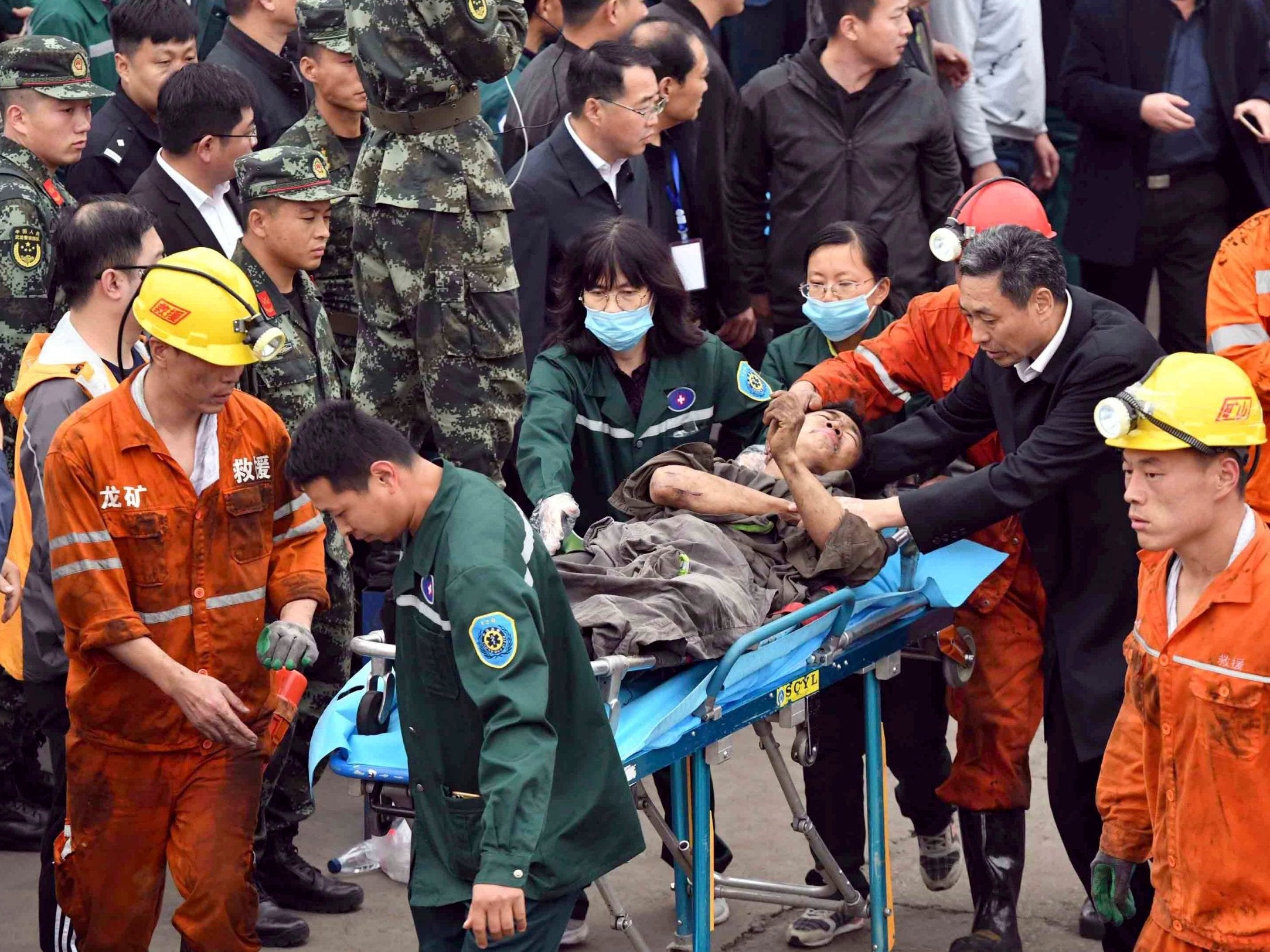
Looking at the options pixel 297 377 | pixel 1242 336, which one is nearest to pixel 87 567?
pixel 297 377

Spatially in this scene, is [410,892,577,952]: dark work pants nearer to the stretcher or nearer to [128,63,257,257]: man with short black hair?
the stretcher

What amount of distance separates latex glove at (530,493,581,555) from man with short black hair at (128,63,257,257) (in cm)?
143

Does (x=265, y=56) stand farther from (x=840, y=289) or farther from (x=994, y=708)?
(x=994, y=708)

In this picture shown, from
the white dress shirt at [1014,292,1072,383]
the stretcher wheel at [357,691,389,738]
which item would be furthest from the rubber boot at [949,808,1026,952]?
the stretcher wheel at [357,691,389,738]

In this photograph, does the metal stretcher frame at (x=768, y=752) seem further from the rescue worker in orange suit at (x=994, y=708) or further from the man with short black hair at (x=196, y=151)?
the man with short black hair at (x=196, y=151)

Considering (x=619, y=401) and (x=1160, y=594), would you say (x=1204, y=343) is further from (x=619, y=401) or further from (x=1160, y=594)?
(x=1160, y=594)

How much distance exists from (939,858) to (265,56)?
3671 mm

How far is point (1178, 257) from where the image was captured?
23.4 ft

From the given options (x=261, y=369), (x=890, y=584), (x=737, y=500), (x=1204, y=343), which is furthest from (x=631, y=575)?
(x=1204, y=343)

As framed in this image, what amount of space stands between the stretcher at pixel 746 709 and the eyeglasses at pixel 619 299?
98cm

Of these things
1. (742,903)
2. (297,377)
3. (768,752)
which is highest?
(297,377)

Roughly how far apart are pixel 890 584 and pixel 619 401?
0.91 meters

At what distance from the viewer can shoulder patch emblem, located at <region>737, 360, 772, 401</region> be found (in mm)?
5070

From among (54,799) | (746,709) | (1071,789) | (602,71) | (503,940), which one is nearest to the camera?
(503,940)
